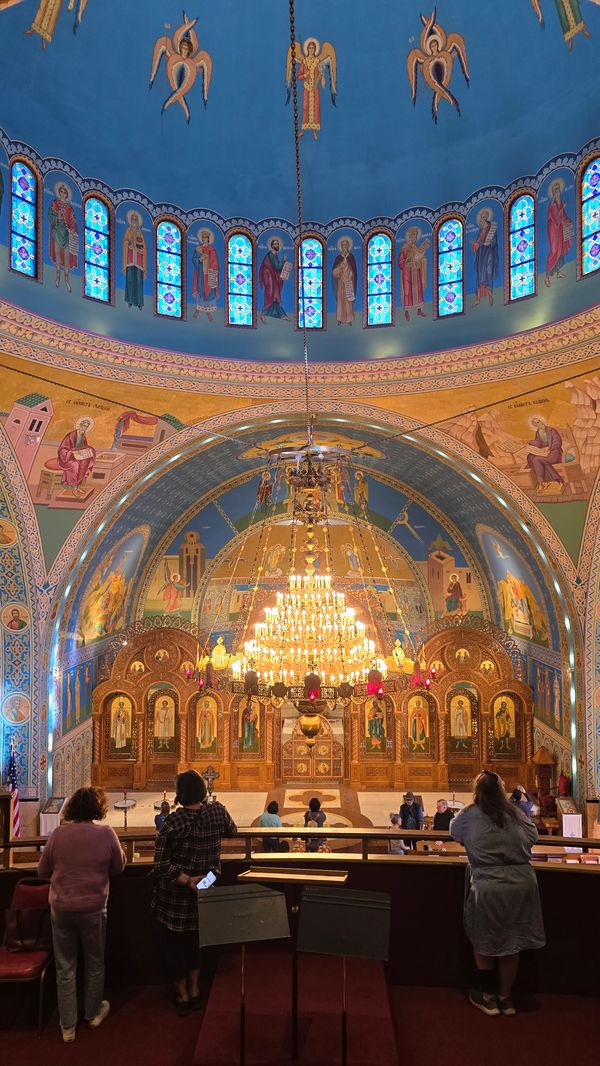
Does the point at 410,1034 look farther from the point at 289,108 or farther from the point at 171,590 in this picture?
the point at 171,590

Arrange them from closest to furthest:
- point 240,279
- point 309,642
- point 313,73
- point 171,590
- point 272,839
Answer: point 272,839 → point 309,642 → point 313,73 → point 240,279 → point 171,590

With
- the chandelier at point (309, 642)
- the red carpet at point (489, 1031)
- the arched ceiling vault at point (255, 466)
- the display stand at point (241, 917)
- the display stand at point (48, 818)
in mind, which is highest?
the arched ceiling vault at point (255, 466)

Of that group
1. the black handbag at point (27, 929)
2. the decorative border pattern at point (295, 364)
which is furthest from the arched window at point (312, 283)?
the black handbag at point (27, 929)

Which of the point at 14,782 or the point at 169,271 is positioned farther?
the point at 169,271

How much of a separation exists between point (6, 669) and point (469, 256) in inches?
466

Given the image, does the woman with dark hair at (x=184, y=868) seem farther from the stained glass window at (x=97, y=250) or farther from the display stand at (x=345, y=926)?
the stained glass window at (x=97, y=250)

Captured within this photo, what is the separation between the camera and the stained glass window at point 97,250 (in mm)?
15359

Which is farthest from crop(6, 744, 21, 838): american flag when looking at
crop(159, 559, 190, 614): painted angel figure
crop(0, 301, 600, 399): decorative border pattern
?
crop(0, 301, 600, 399): decorative border pattern

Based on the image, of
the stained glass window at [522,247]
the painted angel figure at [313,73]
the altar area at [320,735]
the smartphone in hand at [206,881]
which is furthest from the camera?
the altar area at [320,735]

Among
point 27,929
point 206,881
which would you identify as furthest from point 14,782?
point 206,881

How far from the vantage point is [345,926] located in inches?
176

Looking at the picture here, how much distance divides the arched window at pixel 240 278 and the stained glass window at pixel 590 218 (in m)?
6.37

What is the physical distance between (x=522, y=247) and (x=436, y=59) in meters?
3.57

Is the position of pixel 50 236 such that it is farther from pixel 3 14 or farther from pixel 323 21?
pixel 323 21
